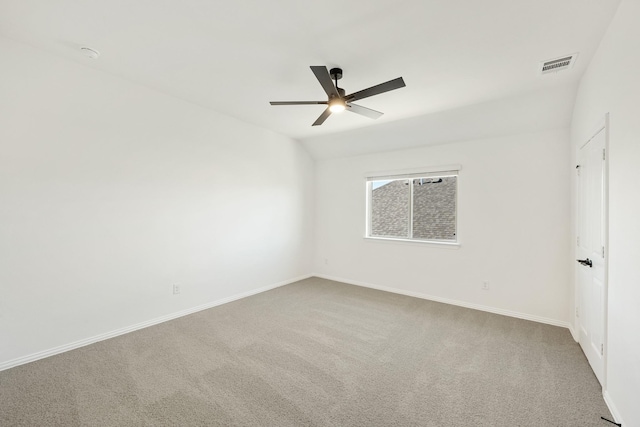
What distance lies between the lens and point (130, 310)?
3.02 m

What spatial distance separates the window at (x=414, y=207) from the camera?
420 cm

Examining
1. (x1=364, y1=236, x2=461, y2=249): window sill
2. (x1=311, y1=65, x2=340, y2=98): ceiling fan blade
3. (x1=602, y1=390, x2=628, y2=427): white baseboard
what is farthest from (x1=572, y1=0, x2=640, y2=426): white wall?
(x1=364, y1=236, x2=461, y2=249): window sill

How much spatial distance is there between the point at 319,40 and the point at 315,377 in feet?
8.90

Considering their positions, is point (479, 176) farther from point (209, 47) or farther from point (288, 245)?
point (209, 47)

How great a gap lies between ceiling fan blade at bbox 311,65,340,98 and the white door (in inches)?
81.7

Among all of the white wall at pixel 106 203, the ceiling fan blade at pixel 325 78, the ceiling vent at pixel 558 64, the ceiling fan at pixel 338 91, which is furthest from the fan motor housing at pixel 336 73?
the white wall at pixel 106 203

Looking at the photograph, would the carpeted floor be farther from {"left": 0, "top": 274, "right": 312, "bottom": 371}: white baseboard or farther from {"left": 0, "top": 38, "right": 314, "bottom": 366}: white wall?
{"left": 0, "top": 38, "right": 314, "bottom": 366}: white wall

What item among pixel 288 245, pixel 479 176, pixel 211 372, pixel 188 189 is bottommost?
pixel 211 372

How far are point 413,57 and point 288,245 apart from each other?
3604mm

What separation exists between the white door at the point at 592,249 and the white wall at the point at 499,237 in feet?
1.71

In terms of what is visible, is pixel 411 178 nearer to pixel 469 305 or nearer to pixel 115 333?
pixel 469 305

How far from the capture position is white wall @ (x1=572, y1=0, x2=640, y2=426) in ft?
5.02

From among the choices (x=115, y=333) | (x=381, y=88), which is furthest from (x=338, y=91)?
(x=115, y=333)

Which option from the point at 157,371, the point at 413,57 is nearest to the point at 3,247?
the point at 157,371
